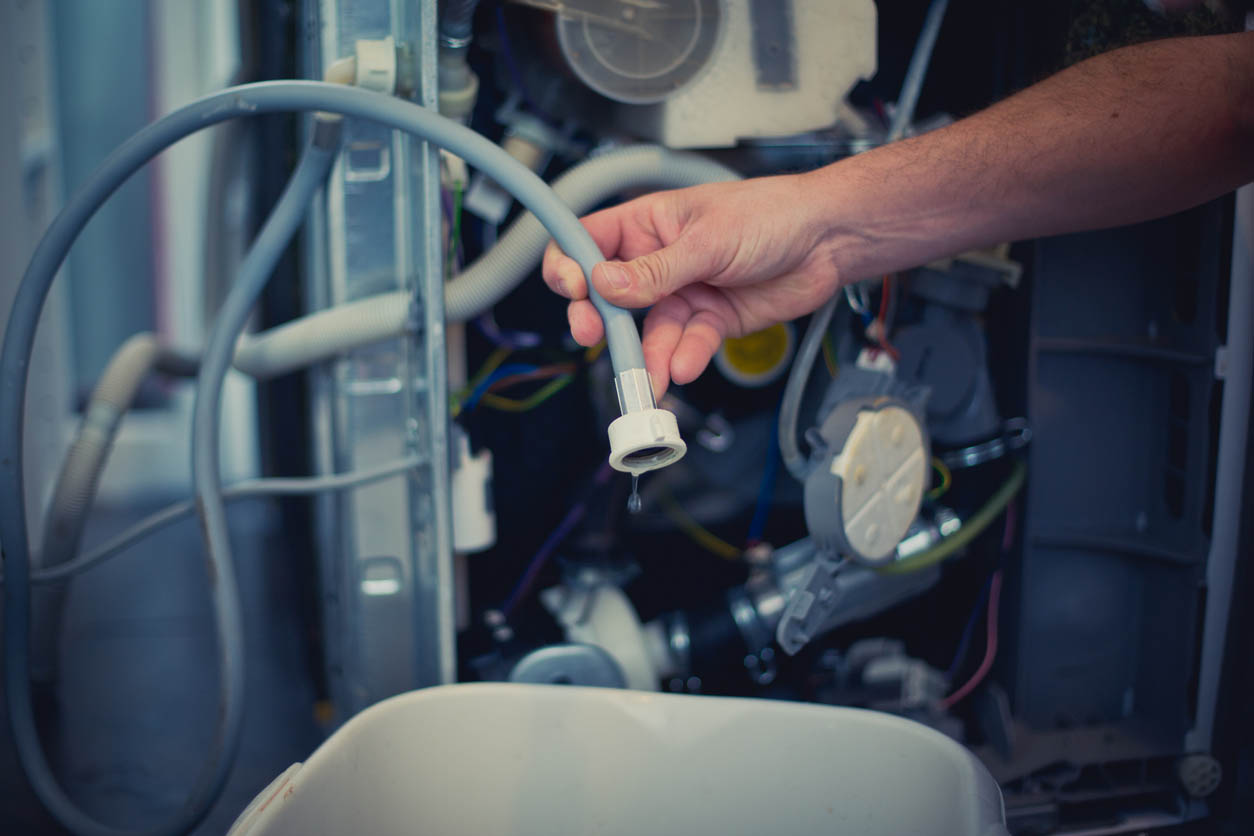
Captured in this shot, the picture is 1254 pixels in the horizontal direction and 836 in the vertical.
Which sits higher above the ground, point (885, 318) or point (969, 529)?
point (885, 318)

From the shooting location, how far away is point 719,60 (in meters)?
0.85

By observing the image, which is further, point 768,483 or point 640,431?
point 768,483

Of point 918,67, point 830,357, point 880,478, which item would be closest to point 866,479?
point 880,478

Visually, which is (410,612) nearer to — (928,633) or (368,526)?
(368,526)

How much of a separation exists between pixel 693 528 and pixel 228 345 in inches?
22.8

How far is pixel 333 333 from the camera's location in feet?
2.86

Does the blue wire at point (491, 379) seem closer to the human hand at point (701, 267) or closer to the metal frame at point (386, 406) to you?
the metal frame at point (386, 406)

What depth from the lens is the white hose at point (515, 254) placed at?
84 cm

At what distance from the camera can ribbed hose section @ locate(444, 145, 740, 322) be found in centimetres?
84

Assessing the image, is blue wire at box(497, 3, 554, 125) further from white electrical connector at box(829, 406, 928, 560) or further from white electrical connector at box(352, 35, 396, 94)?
white electrical connector at box(829, 406, 928, 560)

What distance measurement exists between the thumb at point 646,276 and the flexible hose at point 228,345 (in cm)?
1

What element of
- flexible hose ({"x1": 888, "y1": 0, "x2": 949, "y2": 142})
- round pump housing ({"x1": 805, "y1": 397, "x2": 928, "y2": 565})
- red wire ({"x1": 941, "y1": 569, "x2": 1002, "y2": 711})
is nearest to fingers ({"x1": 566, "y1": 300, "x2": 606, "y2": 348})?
round pump housing ({"x1": 805, "y1": 397, "x2": 928, "y2": 565})

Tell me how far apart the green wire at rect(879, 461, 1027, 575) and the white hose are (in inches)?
16.9

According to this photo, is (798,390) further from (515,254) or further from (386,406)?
(386,406)
